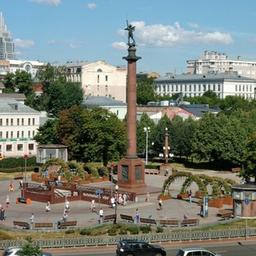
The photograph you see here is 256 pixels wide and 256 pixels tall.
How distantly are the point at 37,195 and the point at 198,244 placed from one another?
24503mm

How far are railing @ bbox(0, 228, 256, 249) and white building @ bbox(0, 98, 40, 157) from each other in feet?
223

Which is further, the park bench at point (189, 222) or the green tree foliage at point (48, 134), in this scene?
the green tree foliage at point (48, 134)

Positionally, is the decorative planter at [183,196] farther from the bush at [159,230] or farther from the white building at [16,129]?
the white building at [16,129]

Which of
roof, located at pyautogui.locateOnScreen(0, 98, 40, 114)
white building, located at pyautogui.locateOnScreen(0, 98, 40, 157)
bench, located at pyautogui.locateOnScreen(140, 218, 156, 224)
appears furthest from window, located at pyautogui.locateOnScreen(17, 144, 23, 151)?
bench, located at pyautogui.locateOnScreen(140, 218, 156, 224)

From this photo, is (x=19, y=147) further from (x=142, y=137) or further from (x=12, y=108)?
(x=142, y=137)

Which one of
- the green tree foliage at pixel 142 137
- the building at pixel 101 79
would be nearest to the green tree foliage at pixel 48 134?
the green tree foliage at pixel 142 137

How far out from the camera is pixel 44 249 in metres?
36.3

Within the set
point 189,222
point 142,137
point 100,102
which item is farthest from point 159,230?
point 100,102

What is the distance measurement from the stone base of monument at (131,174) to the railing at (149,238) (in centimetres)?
2152

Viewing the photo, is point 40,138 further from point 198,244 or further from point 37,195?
point 198,244

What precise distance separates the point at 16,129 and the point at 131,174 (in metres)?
49.1

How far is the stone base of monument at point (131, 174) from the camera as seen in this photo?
61500 mm

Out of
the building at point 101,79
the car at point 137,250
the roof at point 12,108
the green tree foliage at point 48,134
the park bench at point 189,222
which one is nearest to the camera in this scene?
the car at point 137,250

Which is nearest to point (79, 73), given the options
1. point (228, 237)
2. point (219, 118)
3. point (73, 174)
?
point (219, 118)
